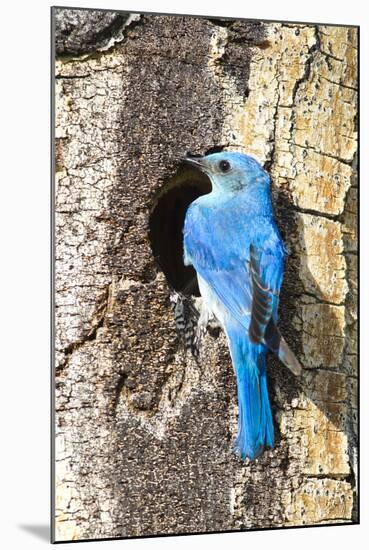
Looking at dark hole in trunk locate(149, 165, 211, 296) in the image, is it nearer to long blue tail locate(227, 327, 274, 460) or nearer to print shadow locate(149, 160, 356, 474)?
print shadow locate(149, 160, 356, 474)

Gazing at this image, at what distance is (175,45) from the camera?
4.43 m

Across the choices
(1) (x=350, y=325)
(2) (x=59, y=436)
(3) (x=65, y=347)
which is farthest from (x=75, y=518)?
(1) (x=350, y=325)

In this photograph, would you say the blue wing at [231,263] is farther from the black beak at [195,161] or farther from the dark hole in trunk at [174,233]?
the black beak at [195,161]

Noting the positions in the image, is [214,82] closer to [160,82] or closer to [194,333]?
[160,82]

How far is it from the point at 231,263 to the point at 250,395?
0.47 meters

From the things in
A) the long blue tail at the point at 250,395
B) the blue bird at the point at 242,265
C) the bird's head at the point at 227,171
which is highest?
the bird's head at the point at 227,171

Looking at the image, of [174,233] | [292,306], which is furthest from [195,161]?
[292,306]

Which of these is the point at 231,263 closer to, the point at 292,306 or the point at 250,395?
the point at 292,306

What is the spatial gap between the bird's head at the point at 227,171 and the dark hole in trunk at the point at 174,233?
0.07 metres

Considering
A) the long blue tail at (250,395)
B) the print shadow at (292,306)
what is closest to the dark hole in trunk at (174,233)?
the print shadow at (292,306)

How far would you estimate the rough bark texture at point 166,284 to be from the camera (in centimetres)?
428

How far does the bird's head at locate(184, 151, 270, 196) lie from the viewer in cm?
442

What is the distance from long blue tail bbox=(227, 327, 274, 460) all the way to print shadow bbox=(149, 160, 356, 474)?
0.06 metres

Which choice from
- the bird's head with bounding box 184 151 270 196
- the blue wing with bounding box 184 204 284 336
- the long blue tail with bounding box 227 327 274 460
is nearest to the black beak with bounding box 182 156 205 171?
the bird's head with bounding box 184 151 270 196
